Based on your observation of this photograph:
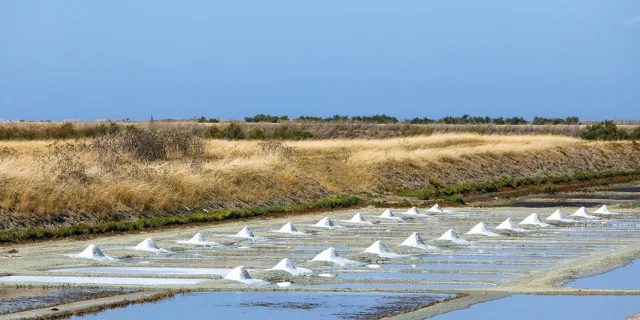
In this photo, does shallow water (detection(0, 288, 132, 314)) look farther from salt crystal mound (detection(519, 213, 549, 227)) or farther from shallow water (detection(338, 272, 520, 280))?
salt crystal mound (detection(519, 213, 549, 227))

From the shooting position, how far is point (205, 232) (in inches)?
853

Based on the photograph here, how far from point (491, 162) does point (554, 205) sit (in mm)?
14855

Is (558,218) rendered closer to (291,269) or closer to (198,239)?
(198,239)

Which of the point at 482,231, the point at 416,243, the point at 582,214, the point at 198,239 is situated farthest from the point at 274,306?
the point at 582,214

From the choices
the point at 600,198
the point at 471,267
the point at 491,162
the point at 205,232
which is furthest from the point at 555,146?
the point at 471,267

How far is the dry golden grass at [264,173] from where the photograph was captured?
2228cm

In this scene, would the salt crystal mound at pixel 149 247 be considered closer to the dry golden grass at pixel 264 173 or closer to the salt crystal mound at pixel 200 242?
the salt crystal mound at pixel 200 242

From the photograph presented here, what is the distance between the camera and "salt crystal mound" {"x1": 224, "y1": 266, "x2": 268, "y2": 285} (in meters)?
13.9

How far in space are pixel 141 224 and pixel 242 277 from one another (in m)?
8.51

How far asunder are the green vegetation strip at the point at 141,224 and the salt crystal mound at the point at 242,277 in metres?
6.58

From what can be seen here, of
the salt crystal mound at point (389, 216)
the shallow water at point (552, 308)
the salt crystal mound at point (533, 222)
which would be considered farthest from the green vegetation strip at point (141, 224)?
the shallow water at point (552, 308)

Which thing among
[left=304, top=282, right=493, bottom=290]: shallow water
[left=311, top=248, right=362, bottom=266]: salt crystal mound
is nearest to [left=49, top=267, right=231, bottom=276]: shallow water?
[left=311, top=248, right=362, bottom=266]: salt crystal mound

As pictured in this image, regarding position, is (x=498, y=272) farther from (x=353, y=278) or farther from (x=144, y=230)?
(x=144, y=230)

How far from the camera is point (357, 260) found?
16.4m
